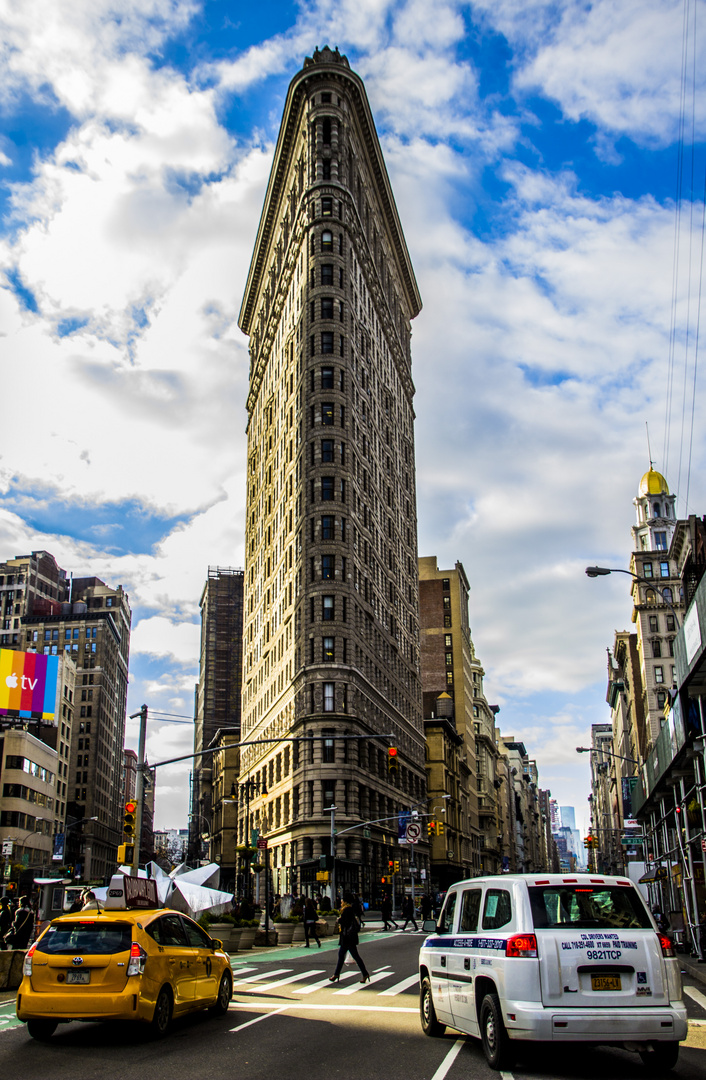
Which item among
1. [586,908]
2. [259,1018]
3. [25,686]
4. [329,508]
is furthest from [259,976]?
[25,686]

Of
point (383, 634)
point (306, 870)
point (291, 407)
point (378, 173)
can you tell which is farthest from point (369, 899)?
point (378, 173)

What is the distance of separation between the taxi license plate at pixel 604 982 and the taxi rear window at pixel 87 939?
6.01m

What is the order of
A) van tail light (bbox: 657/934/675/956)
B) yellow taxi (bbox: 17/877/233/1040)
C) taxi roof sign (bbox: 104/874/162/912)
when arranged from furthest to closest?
taxi roof sign (bbox: 104/874/162/912) → yellow taxi (bbox: 17/877/233/1040) → van tail light (bbox: 657/934/675/956)

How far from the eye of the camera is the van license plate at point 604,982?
30.2 ft

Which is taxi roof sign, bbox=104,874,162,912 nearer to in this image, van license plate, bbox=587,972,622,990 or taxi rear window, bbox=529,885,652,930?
taxi rear window, bbox=529,885,652,930

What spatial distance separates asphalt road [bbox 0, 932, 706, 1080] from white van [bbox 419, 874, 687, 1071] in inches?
24.2

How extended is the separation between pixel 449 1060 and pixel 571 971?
2.22m

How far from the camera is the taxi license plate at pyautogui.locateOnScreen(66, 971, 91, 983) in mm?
11742

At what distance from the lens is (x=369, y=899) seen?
221 ft

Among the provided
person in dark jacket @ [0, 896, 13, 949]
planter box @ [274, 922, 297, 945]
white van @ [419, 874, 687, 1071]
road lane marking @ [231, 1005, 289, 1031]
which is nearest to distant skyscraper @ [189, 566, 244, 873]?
planter box @ [274, 922, 297, 945]

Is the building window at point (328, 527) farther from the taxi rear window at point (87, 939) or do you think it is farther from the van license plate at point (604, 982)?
the van license plate at point (604, 982)

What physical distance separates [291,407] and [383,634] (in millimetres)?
21827

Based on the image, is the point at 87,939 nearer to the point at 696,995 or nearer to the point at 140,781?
the point at 696,995

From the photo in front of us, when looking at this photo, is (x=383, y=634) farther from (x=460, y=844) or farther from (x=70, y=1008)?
(x=70, y=1008)
